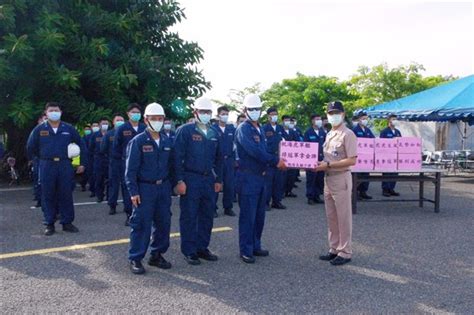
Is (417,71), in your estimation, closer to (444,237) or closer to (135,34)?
(135,34)

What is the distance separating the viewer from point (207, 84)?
15461 mm

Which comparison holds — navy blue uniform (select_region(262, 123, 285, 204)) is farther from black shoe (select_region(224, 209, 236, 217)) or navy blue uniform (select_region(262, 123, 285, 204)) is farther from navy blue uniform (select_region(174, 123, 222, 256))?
navy blue uniform (select_region(174, 123, 222, 256))

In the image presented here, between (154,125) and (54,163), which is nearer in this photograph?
(154,125)

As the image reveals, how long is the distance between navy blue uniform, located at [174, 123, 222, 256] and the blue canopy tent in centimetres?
1151

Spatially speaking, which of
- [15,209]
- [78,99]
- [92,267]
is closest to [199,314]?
[92,267]

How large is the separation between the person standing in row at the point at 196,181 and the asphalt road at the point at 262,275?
314 mm

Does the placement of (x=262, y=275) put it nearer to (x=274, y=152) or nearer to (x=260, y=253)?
(x=260, y=253)

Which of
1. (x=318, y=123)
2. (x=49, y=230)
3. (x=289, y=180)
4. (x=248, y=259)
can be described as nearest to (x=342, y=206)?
(x=248, y=259)

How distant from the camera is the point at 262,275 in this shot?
5.08m

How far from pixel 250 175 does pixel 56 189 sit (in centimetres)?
333

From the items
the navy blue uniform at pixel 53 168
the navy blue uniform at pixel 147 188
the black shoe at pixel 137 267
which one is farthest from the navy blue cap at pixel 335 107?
the navy blue uniform at pixel 53 168

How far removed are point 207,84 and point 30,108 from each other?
576cm

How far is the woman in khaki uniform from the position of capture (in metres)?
5.50

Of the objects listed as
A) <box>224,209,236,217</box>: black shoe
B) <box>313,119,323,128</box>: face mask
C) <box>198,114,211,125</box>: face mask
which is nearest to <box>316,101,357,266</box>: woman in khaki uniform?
<box>198,114,211,125</box>: face mask
